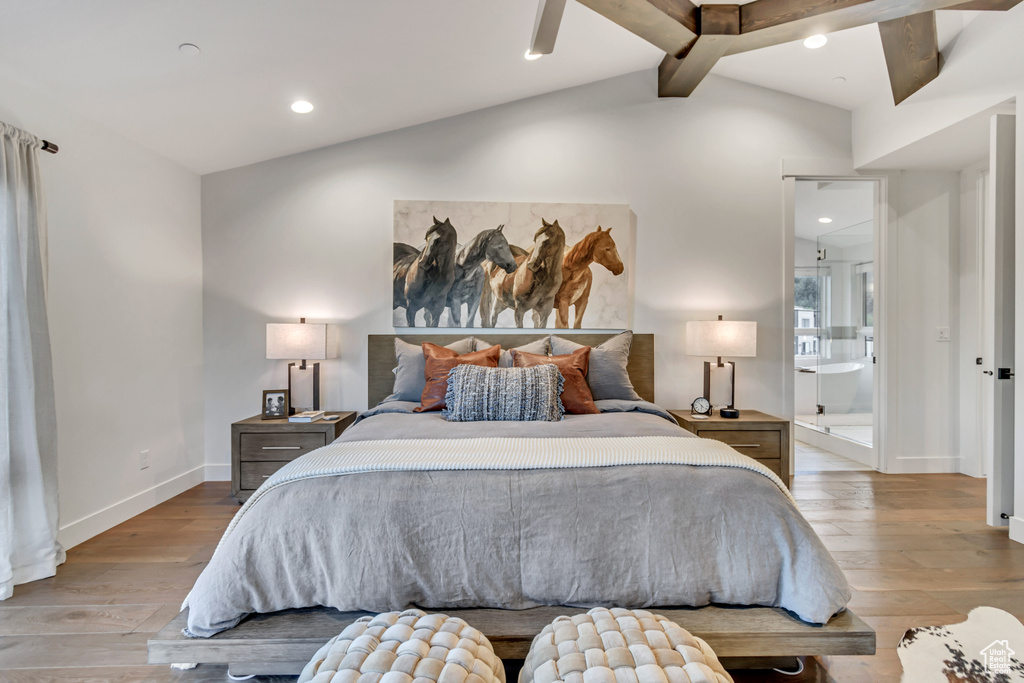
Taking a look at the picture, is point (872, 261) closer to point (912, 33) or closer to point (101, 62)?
point (912, 33)

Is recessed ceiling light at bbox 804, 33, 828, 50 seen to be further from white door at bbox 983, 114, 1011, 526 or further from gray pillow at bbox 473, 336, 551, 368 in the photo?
gray pillow at bbox 473, 336, 551, 368

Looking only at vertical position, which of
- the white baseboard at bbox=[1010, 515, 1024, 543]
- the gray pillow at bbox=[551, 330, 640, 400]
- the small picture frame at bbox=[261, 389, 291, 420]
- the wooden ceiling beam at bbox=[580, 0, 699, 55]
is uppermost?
the wooden ceiling beam at bbox=[580, 0, 699, 55]

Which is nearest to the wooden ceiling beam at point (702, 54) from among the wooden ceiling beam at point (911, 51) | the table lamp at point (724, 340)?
the wooden ceiling beam at point (911, 51)

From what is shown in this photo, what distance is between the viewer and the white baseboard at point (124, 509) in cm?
264

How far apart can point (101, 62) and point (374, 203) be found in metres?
1.72

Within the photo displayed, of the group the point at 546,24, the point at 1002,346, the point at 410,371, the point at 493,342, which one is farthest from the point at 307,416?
the point at 1002,346

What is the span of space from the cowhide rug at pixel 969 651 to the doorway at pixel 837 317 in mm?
2305

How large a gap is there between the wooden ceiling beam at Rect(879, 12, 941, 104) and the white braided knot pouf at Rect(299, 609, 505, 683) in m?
3.96

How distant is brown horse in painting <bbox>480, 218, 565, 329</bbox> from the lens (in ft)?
12.6

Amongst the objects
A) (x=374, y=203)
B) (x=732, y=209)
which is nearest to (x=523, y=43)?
(x=374, y=203)

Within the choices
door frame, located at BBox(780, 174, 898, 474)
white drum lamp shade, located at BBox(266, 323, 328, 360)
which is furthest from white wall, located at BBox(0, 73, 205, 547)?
door frame, located at BBox(780, 174, 898, 474)

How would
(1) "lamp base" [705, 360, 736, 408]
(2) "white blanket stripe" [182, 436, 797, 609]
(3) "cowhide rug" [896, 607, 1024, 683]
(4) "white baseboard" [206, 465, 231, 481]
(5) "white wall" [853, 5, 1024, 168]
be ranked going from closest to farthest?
(3) "cowhide rug" [896, 607, 1024, 683] < (2) "white blanket stripe" [182, 436, 797, 609] < (5) "white wall" [853, 5, 1024, 168] < (4) "white baseboard" [206, 465, 231, 481] < (1) "lamp base" [705, 360, 736, 408]

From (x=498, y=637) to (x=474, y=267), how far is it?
2.71 m

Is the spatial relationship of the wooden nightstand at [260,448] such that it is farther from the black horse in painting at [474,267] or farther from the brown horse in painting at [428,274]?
the black horse in painting at [474,267]
